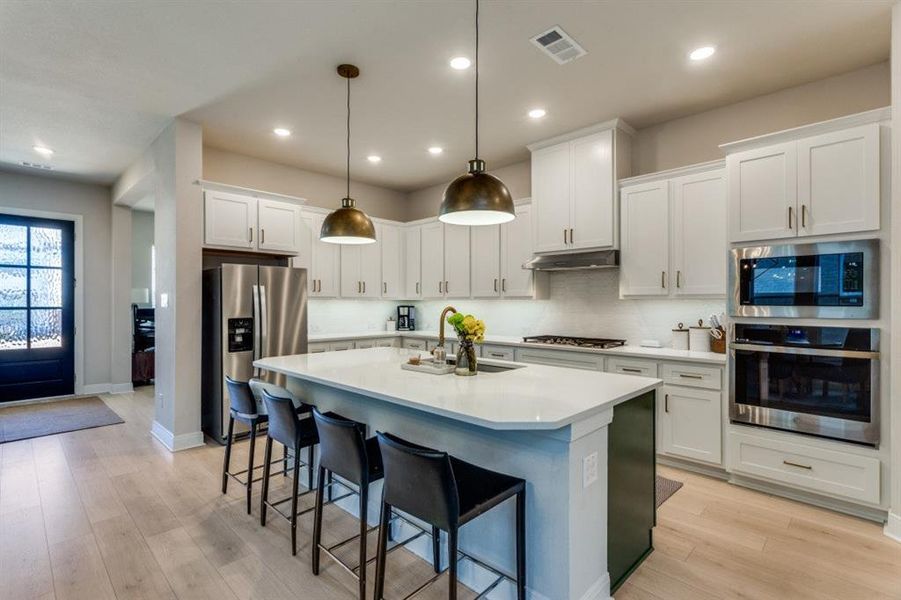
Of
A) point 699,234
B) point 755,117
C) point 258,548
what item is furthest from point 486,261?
point 258,548

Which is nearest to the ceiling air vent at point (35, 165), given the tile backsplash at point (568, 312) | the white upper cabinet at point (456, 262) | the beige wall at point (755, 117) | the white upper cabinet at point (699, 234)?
the tile backsplash at point (568, 312)

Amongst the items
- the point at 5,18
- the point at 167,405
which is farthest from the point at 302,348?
the point at 5,18

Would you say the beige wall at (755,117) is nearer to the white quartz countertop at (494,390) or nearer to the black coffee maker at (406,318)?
the white quartz countertop at (494,390)

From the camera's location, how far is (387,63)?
3.17m

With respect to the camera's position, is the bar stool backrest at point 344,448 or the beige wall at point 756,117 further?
the beige wall at point 756,117

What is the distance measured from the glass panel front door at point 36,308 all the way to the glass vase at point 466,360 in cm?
653

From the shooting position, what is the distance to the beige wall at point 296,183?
5000 millimetres

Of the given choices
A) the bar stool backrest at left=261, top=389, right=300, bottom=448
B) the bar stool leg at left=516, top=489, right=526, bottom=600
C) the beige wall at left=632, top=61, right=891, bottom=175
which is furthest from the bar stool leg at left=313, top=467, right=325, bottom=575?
the beige wall at left=632, top=61, right=891, bottom=175

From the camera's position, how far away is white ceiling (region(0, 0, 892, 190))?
263 cm

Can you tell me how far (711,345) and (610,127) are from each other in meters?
2.16

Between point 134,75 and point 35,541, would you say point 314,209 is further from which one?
point 35,541

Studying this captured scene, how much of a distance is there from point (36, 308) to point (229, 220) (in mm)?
3809

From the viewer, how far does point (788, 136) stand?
10.2 feet

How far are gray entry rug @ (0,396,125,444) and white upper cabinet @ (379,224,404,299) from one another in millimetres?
3499
